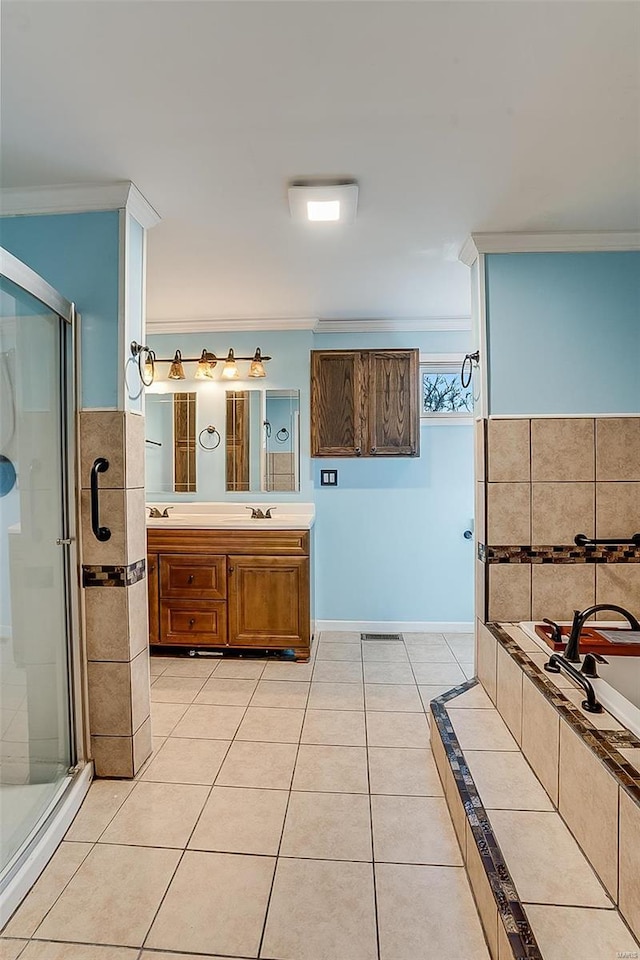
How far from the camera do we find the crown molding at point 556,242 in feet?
7.97

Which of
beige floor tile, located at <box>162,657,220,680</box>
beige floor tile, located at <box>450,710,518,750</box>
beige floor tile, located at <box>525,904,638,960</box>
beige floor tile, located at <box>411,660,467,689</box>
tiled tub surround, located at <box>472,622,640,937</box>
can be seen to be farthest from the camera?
beige floor tile, located at <box>162,657,220,680</box>

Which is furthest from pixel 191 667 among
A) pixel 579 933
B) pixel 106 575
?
pixel 579 933

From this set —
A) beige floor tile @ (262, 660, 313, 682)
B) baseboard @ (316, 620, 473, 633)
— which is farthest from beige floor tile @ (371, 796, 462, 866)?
baseboard @ (316, 620, 473, 633)

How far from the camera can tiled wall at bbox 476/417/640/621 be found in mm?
2459

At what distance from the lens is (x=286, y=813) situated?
6.23 feet

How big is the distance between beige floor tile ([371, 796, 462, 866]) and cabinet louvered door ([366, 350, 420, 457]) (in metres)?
2.29

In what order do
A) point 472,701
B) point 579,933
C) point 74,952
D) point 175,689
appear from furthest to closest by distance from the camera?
point 175,689, point 472,701, point 74,952, point 579,933

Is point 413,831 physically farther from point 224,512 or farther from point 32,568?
point 224,512

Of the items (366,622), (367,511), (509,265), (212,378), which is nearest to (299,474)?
(367,511)

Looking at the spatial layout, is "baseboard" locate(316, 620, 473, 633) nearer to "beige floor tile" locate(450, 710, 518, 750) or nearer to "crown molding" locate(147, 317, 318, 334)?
"beige floor tile" locate(450, 710, 518, 750)

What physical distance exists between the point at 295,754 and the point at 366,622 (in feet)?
5.76

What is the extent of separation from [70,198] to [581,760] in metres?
2.54

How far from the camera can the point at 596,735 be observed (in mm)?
1492

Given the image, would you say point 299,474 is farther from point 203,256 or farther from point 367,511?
point 203,256
